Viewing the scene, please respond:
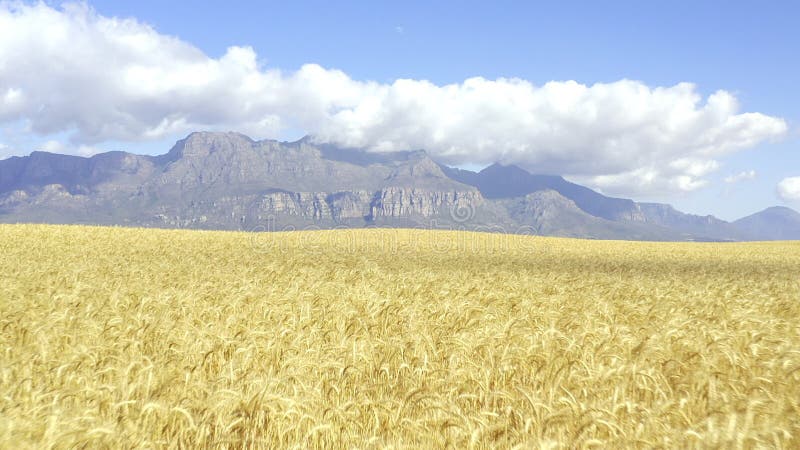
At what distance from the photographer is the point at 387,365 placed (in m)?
5.32

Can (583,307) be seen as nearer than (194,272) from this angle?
Yes

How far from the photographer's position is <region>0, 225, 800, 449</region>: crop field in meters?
3.54

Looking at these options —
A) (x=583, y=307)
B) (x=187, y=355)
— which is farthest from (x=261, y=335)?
(x=583, y=307)

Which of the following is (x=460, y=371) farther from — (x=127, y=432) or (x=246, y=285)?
(x=246, y=285)

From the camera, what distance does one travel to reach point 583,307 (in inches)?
367

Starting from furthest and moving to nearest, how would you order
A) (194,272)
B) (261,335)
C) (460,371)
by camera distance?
1. (194,272)
2. (261,335)
3. (460,371)

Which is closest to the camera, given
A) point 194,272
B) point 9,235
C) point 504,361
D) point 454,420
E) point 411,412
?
point 454,420

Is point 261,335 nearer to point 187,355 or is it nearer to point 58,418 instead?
point 187,355

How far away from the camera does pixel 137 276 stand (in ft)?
39.8

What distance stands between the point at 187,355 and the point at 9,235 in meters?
35.4

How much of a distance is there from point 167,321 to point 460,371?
440 centimetres

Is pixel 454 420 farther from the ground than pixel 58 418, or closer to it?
closer to it

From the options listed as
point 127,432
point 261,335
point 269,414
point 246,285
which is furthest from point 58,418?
point 246,285

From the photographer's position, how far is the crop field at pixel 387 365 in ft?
11.6
